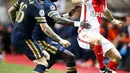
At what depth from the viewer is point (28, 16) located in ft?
31.8

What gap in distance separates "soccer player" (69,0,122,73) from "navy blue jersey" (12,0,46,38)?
1.31m

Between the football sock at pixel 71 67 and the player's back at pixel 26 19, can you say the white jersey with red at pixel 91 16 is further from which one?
the player's back at pixel 26 19

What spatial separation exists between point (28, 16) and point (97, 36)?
1.77m

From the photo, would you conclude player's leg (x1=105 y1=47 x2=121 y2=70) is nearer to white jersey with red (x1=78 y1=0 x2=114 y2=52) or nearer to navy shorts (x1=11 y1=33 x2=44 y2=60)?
white jersey with red (x1=78 y1=0 x2=114 y2=52)

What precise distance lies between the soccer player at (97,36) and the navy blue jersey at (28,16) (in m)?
1.31

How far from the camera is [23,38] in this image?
9789 millimetres

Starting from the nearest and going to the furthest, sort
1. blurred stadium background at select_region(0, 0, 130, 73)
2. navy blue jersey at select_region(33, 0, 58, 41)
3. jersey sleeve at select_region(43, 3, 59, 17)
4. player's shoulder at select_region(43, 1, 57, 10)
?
jersey sleeve at select_region(43, 3, 59, 17), navy blue jersey at select_region(33, 0, 58, 41), player's shoulder at select_region(43, 1, 57, 10), blurred stadium background at select_region(0, 0, 130, 73)

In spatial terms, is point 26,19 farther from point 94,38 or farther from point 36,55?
point 94,38

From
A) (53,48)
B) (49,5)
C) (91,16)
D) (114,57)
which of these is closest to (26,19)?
(49,5)

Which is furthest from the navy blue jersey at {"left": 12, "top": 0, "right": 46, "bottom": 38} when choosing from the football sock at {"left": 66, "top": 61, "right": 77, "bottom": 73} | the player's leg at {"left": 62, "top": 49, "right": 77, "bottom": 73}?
the football sock at {"left": 66, "top": 61, "right": 77, "bottom": 73}

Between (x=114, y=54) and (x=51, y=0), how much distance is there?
1929 millimetres

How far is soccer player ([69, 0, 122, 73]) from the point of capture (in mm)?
10656

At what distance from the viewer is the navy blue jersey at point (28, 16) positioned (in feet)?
31.2

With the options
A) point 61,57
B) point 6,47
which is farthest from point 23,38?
point 6,47
